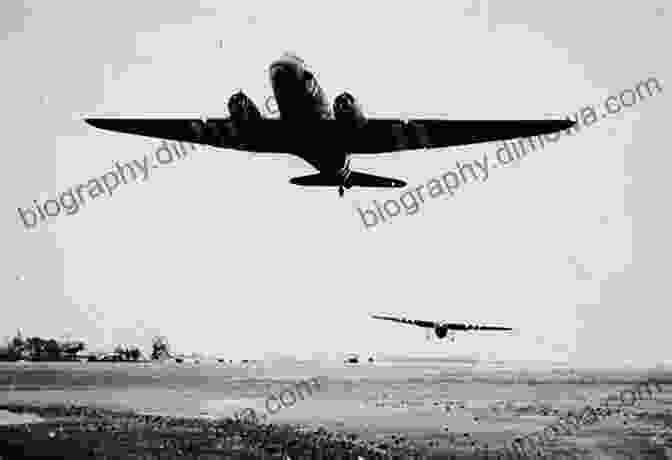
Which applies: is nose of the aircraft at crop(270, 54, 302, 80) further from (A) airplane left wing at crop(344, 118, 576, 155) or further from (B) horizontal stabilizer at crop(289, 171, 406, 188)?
(B) horizontal stabilizer at crop(289, 171, 406, 188)

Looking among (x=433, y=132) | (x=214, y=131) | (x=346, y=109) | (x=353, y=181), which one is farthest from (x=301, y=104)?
(x=353, y=181)

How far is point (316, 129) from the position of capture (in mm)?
25016

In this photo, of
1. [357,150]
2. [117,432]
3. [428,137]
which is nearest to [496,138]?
[428,137]

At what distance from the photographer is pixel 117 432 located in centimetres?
2952

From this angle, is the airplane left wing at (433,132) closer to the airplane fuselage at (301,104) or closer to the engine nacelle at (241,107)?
the airplane fuselage at (301,104)

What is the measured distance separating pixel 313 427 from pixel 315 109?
19.9 metres

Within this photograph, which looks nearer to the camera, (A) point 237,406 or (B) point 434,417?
(B) point 434,417

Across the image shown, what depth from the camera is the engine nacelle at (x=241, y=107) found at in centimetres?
2356

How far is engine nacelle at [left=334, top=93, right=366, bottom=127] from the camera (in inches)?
947

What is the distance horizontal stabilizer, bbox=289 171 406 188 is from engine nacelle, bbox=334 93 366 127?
6685mm

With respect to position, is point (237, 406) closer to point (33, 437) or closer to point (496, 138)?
point (33, 437)

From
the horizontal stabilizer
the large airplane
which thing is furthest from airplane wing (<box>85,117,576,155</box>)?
the horizontal stabilizer

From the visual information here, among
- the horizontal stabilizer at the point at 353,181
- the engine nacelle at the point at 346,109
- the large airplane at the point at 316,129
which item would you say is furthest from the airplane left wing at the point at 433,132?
the horizontal stabilizer at the point at 353,181

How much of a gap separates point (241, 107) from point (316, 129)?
3.06m
